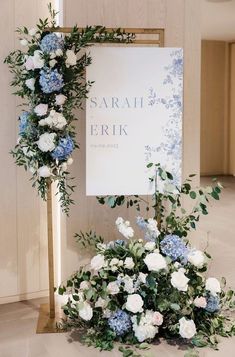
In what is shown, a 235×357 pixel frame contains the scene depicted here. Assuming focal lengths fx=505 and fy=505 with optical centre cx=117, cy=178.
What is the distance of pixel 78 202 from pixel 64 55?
42.8 inches

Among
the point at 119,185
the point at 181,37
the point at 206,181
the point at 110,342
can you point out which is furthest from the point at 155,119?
the point at 206,181

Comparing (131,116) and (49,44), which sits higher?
(49,44)

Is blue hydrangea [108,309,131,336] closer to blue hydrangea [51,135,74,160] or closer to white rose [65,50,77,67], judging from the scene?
blue hydrangea [51,135,74,160]

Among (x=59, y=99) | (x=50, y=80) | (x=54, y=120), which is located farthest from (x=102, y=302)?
(x=50, y=80)

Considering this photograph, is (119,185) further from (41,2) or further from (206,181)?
(206,181)

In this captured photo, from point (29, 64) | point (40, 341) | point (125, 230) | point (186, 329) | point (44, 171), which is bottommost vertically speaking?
point (40, 341)

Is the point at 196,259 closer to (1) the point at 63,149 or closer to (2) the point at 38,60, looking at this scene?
(1) the point at 63,149

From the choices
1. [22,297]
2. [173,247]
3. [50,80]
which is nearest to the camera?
[50,80]

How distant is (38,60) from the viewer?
294 cm

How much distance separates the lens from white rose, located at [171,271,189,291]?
9.67ft

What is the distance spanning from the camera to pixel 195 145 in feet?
12.4

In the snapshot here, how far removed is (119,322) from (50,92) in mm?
1418

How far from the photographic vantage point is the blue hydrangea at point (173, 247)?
3.05 m

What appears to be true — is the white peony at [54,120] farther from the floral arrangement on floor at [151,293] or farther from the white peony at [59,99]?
the floral arrangement on floor at [151,293]
